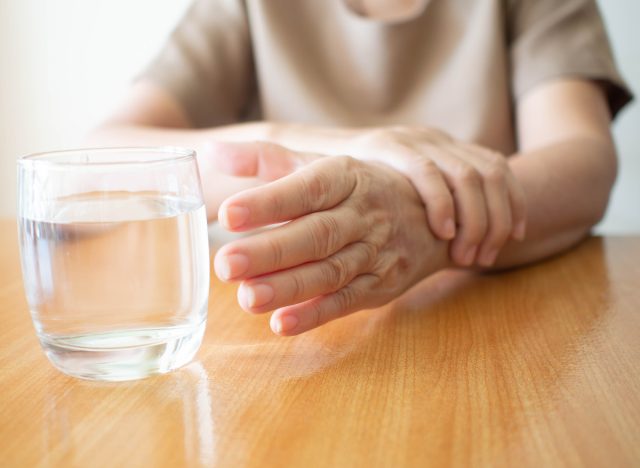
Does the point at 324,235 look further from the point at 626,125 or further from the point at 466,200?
the point at 626,125

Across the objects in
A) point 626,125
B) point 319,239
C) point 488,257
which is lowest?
point 626,125

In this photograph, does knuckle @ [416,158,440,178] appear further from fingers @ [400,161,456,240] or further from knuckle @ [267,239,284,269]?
knuckle @ [267,239,284,269]

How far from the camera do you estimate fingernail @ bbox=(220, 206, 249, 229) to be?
0.47 m

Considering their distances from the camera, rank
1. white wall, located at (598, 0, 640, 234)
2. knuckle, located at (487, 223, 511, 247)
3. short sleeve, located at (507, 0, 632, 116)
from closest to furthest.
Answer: knuckle, located at (487, 223, 511, 247), short sleeve, located at (507, 0, 632, 116), white wall, located at (598, 0, 640, 234)

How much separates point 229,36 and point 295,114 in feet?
0.54

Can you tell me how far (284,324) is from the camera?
0.51 metres

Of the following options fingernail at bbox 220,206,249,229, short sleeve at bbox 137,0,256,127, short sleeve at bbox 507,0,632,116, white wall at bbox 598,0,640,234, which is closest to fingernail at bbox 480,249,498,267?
fingernail at bbox 220,206,249,229

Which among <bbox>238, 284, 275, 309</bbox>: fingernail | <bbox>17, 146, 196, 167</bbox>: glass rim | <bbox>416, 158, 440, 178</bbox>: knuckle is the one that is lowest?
<bbox>238, 284, 275, 309</bbox>: fingernail

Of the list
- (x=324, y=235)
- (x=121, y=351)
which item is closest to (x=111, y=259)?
(x=121, y=351)

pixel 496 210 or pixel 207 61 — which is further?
pixel 207 61

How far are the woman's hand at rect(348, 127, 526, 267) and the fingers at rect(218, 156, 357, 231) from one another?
0.31ft

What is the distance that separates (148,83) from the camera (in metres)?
1.17

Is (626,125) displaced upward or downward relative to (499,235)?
downward

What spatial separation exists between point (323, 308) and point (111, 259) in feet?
0.56
